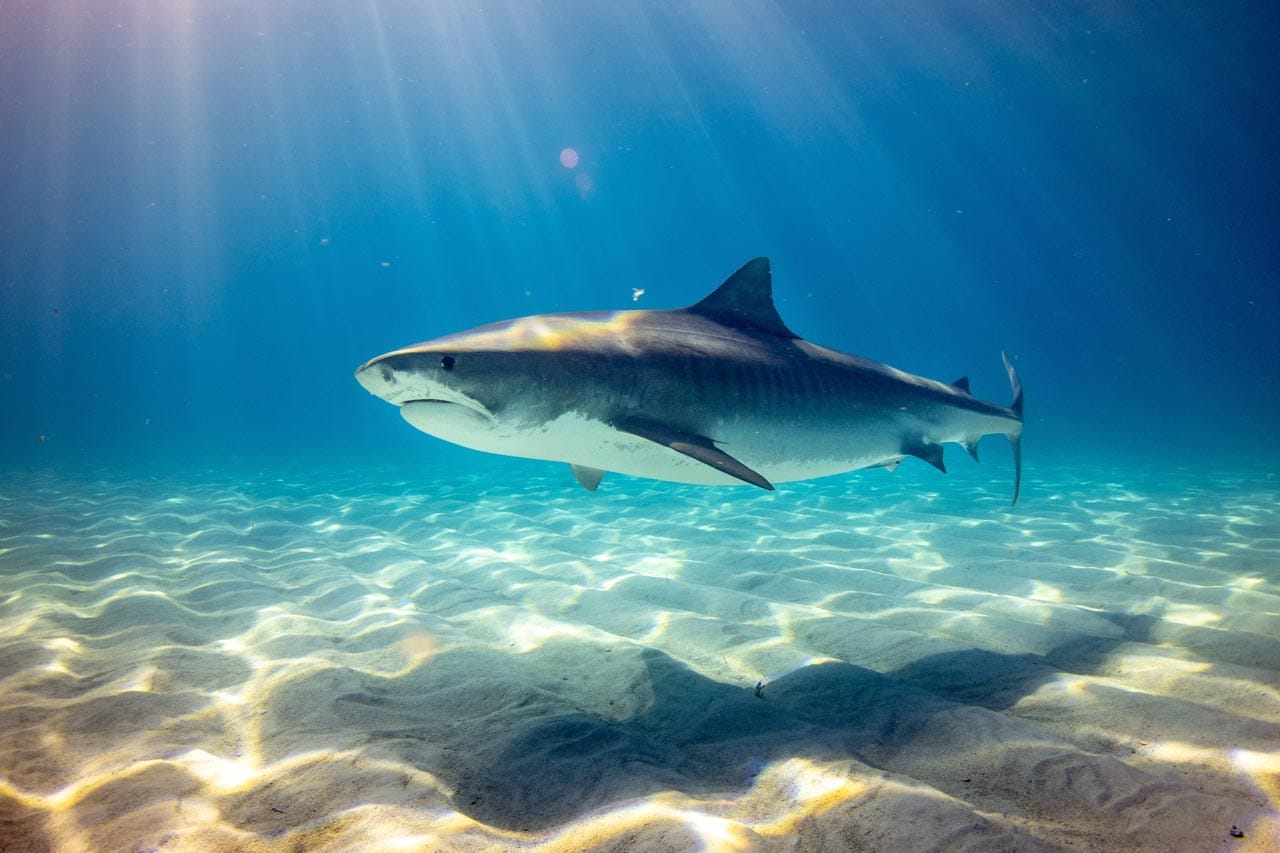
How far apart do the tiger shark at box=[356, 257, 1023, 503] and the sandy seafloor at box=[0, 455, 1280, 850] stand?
1154mm

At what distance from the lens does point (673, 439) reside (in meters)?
3.43

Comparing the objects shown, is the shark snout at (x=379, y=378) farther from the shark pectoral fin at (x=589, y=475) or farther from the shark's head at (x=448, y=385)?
the shark pectoral fin at (x=589, y=475)

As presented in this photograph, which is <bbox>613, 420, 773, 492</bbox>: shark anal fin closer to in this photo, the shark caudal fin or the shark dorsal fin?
the shark dorsal fin

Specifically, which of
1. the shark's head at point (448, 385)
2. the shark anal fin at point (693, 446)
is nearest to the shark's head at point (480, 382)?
the shark's head at point (448, 385)

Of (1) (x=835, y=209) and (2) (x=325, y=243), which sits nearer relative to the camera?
(1) (x=835, y=209)

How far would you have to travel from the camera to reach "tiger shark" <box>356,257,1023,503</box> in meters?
3.10

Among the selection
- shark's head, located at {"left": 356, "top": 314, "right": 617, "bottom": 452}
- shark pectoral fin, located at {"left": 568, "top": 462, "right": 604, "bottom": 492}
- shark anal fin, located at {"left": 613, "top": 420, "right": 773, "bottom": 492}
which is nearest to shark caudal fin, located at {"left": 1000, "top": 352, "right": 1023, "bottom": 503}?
shark anal fin, located at {"left": 613, "top": 420, "right": 773, "bottom": 492}

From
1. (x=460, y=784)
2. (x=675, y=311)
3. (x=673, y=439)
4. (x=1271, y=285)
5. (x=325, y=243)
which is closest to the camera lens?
(x=460, y=784)

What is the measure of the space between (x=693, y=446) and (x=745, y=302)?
187 centimetres

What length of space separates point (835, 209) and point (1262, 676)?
69956 millimetres

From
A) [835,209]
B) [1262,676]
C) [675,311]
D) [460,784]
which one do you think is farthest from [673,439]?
[835,209]

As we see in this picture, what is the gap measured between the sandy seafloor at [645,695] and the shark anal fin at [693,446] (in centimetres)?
112

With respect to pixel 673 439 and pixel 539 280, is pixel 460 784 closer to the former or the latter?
pixel 673 439

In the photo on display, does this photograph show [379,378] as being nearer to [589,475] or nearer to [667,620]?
[589,475]
